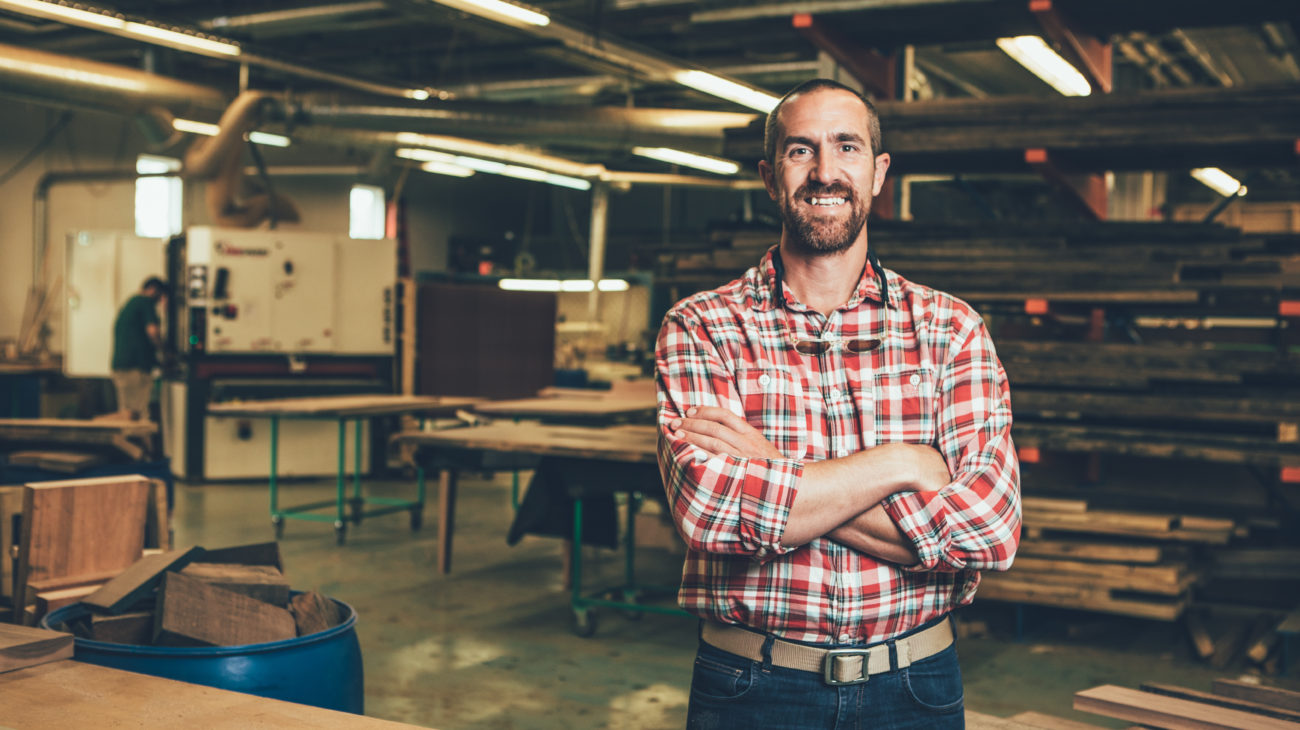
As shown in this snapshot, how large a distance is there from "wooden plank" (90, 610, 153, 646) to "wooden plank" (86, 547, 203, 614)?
24 millimetres

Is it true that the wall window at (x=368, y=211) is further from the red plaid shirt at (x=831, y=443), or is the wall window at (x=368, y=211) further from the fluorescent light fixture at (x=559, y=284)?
the red plaid shirt at (x=831, y=443)

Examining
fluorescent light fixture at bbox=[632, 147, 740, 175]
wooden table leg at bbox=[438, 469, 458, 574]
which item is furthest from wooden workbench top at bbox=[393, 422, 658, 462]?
fluorescent light fixture at bbox=[632, 147, 740, 175]

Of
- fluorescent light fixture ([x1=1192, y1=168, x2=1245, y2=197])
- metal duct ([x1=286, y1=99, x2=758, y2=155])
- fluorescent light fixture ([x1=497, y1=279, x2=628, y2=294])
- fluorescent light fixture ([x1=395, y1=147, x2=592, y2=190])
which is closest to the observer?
metal duct ([x1=286, y1=99, x2=758, y2=155])

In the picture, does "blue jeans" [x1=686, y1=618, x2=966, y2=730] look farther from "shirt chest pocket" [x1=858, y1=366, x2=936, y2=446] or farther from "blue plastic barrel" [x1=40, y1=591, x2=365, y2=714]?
"blue plastic barrel" [x1=40, y1=591, x2=365, y2=714]

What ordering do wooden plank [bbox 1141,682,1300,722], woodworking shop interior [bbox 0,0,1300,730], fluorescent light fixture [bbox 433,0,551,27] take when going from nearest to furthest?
wooden plank [bbox 1141,682,1300,722]
woodworking shop interior [bbox 0,0,1300,730]
fluorescent light fixture [bbox 433,0,551,27]

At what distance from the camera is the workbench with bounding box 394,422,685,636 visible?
5270mm

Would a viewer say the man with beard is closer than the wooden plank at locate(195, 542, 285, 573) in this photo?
Yes

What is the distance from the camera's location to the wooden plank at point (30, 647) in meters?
2.33

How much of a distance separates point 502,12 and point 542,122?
2509 mm

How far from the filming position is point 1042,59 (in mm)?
6699

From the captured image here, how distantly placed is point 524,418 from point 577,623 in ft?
8.22

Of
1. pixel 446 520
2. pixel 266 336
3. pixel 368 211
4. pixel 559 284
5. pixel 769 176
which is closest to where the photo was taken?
pixel 769 176

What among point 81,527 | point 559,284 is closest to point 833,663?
point 81,527

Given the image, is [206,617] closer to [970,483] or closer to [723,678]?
[723,678]
